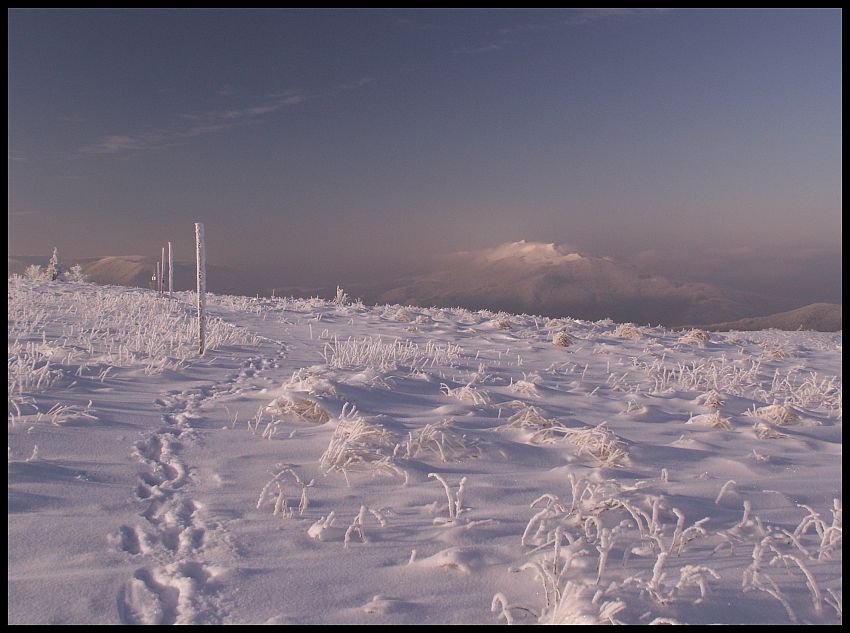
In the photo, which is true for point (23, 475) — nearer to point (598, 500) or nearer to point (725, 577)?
point (598, 500)

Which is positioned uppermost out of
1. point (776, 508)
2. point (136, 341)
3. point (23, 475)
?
point (136, 341)

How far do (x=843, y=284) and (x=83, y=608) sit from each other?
479 cm

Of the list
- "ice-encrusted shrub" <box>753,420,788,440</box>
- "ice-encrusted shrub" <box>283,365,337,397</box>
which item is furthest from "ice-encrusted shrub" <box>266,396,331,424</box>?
"ice-encrusted shrub" <box>753,420,788,440</box>

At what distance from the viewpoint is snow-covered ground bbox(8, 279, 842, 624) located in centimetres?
241

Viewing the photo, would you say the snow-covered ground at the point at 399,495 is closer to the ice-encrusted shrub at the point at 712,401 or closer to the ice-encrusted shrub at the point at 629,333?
the ice-encrusted shrub at the point at 712,401

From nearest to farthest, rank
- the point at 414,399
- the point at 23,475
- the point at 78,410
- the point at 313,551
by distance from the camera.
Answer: the point at 313,551, the point at 23,475, the point at 78,410, the point at 414,399

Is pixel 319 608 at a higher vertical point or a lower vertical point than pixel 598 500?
lower

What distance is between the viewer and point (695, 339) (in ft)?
46.4

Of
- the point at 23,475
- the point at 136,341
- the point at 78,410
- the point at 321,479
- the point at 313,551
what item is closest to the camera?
the point at 313,551

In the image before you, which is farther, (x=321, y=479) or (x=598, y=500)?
(x=321, y=479)

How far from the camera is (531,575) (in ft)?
8.69

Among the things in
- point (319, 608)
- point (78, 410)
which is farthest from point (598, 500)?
point (78, 410)

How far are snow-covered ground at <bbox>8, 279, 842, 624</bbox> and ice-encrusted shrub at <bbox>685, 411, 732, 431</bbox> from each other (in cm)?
2

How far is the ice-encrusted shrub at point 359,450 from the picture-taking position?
3.97m
